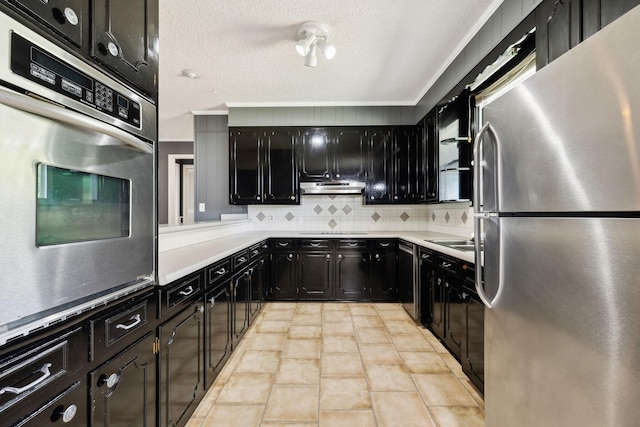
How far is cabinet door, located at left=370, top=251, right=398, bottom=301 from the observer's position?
143 inches

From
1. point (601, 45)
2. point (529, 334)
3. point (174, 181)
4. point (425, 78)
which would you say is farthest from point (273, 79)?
point (174, 181)

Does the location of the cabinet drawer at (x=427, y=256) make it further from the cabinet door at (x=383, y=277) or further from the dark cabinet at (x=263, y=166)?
the dark cabinet at (x=263, y=166)

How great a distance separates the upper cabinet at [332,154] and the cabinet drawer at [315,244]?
2.72 ft

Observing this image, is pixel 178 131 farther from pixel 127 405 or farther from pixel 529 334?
pixel 529 334

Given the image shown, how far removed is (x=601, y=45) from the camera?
721 millimetres

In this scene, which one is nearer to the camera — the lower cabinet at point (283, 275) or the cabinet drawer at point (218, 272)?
the cabinet drawer at point (218, 272)

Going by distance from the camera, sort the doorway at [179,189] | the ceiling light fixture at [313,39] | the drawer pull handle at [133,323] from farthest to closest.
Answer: the doorway at [179,189], the ceiling light fixture at [313,39], the drawer pull handle at [133,323]

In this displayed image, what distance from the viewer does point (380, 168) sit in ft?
12.8

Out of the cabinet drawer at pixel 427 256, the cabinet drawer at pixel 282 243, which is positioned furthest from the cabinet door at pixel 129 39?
the cabinet drawer at pixel 282 243

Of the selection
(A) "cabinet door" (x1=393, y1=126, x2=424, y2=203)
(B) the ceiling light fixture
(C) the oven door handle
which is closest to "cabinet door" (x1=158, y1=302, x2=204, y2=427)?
(C) the oven door handle

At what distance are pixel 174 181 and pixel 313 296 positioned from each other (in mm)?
4232

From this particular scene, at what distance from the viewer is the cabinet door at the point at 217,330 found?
5.81 feet

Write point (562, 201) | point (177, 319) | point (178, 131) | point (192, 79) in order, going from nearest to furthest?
1. point (562, 201)
2. point (177, 319)
3. point (192, 79)
4. point (178, 131)

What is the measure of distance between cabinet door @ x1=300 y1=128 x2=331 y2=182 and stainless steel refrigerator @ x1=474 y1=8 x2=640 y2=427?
280 centimetres
